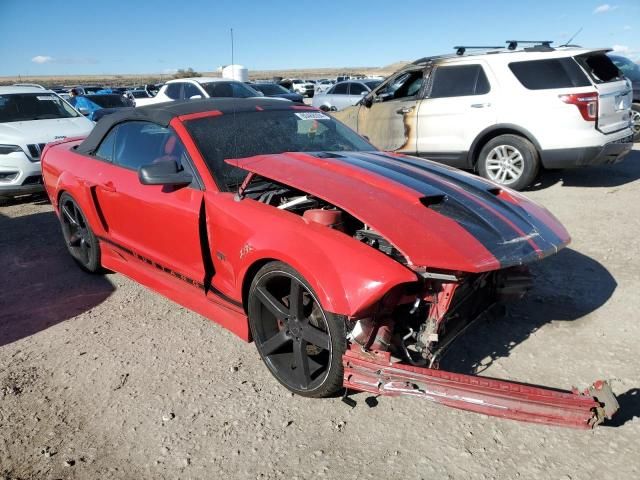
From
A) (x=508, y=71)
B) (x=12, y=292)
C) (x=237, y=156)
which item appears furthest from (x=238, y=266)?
(x=508, y=71)

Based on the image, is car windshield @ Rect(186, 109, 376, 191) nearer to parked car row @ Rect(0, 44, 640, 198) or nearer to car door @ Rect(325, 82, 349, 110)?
parked car row @ Rect(0, 44, 640, 198)

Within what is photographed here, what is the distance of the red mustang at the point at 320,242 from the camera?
2.21m

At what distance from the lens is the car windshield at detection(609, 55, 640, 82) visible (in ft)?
34.1

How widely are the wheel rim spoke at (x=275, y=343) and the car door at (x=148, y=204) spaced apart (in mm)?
652

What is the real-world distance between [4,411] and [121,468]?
2.97 feet

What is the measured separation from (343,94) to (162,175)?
13459 millimetres

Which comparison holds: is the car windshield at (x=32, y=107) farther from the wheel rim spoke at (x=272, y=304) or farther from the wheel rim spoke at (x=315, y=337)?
the wheel rim spoke at (x=315, y=337)

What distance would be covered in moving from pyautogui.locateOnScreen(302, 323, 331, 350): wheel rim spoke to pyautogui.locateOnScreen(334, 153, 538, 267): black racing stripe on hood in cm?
88

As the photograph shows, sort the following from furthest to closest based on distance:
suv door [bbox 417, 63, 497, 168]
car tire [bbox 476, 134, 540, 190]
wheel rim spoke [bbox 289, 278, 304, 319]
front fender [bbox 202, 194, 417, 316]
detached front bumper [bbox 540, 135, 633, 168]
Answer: suv door [bbox 417, 63, 497, 168], car tire [bbox 476, 134, 540, 190], detached front bumper [bbox 540, 135, 633, 168], wheel rim spoke [bbox 289, 278, 304, 319], front fender [bbox 202, 194, 417, 316]

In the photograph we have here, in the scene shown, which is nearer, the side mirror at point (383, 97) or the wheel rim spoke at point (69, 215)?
the wheel rim spoke at point (69, 215)

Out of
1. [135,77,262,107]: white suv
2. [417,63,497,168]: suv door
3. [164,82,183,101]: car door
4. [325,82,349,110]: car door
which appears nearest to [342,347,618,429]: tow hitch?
[417,63,497,168]: suv door

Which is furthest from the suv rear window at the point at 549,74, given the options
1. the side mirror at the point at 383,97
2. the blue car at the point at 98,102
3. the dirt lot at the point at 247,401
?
the blue car at the point at 98,102

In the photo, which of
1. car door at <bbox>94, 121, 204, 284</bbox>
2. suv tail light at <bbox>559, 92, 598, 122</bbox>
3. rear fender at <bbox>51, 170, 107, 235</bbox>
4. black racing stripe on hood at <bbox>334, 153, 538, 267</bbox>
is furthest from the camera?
suv tail light at <bbox>559, 92, 598, 122</bbox>

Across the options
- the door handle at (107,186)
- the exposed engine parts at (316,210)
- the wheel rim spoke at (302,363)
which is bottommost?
the wheel rim spoke at (302,363)
